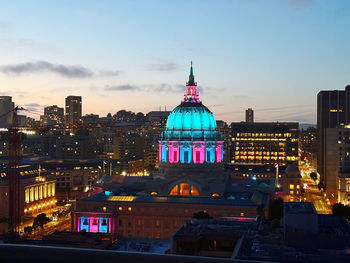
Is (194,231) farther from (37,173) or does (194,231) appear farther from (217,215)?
(37,173)

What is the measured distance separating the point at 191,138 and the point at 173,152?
17.1ft

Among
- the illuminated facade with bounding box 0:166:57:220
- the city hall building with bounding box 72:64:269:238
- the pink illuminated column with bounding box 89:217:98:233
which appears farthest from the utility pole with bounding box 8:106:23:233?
the pink illuminated column with bounding box 89:217:98:233

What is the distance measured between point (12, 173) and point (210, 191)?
42.8m

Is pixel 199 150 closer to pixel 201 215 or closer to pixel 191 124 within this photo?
pixel 191 124

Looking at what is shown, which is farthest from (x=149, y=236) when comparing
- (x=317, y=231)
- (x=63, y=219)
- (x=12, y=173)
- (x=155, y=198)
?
(x=317, y=231)

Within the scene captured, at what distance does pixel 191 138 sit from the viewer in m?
118

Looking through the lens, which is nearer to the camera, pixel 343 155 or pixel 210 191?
pixel 210 191

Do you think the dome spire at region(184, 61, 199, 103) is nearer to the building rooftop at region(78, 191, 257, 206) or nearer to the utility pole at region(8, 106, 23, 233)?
the building rooftop at region(78, 191, 257, 206)

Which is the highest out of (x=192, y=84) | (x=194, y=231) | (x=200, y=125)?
(x=192, y=84)

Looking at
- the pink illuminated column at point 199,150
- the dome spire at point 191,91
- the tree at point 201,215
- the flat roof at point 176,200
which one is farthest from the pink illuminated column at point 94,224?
the dome spire at point 191,91

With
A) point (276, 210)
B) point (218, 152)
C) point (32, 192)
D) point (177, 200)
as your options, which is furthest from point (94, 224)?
point (32, 192)

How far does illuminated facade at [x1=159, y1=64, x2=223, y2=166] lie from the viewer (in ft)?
386

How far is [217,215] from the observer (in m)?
93.8

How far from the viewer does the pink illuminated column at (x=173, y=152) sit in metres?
118
